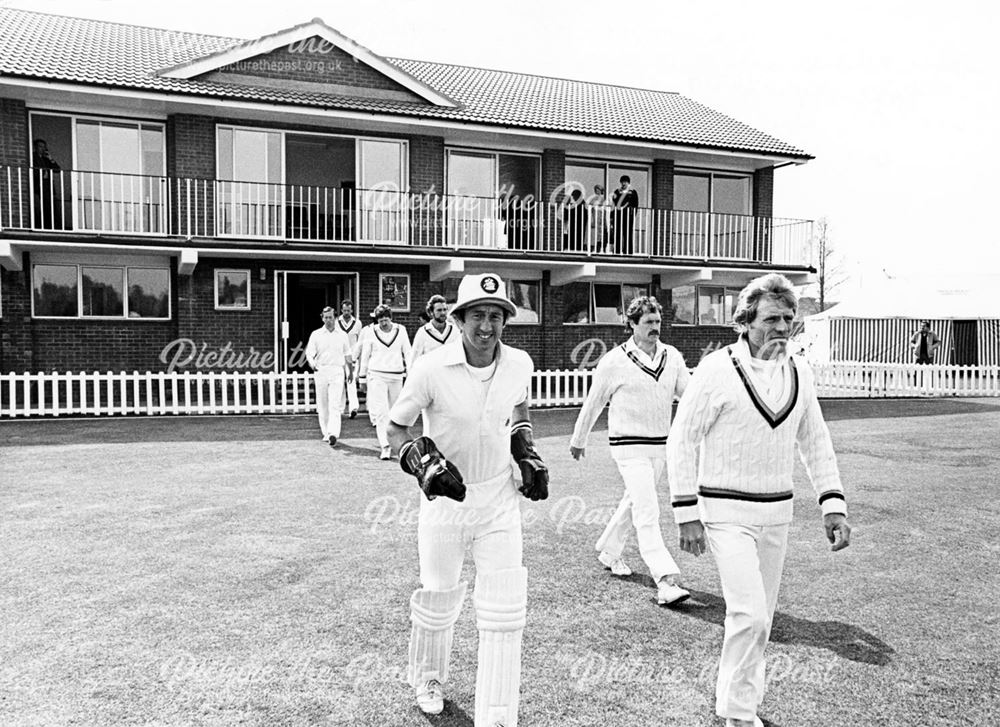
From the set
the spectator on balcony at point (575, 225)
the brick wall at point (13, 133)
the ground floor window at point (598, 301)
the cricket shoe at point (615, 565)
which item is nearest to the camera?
the cricket shoe at point (615, 565)

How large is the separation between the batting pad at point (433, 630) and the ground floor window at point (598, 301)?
1886 centimetres

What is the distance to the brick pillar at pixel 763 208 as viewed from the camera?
24.2 m

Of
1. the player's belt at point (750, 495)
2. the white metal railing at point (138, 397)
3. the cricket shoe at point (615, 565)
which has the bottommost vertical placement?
the cricket shoe at point (615, 565)

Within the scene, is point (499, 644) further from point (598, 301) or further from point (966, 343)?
point (966, 343)

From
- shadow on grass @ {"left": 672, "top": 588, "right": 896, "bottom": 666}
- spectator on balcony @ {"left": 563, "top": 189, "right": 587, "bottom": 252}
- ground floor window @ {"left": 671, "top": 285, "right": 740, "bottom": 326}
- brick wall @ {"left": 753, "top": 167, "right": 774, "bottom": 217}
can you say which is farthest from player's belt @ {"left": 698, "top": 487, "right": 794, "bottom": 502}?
brick wall @ {"left": 753, "top": 167, "right": 774, "bottom": 217}

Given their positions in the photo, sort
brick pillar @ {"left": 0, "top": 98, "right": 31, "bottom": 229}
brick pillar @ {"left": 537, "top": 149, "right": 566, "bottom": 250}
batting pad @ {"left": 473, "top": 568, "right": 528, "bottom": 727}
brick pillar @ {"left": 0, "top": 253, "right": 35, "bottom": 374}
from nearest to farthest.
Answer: batting pad @ {"left": 473, "top": 568, "right": 528, "bottom": 727}
brick pillar @ {"left": 0, "top": 98, "right": 31, "bottom": 229}
brick pillar @ {"left": 0, "top": 253, "right": 35, "bottom": 374}
brick pillar @ {"left": 537, "top": 149, "right": 566, "bottom": 250}

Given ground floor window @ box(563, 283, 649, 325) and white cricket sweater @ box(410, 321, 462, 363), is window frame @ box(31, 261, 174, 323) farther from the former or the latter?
white cricket sweater @ box(410, 321, 462, 363)

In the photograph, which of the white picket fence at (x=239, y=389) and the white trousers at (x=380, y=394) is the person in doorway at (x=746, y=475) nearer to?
the white trousers at (x=380, y=394)

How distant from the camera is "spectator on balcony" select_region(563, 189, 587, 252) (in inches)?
875

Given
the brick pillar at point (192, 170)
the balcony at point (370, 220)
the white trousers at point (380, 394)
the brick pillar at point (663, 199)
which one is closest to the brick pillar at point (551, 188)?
the balcony at point (370, 220)

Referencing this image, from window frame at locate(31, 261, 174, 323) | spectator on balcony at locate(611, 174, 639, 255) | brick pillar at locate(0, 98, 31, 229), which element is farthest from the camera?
spectator on balcony at locate(611, 174, 639, 255)

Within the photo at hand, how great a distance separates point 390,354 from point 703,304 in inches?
577

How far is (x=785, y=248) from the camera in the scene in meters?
23.9

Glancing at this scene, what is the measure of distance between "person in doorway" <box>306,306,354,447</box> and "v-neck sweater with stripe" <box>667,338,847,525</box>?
9.04 m
